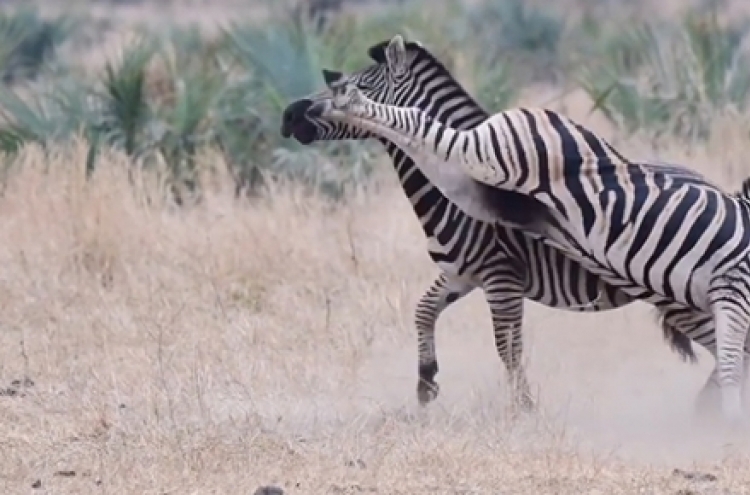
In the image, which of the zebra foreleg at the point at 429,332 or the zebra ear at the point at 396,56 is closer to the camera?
the zebra ear at the point at 396,56

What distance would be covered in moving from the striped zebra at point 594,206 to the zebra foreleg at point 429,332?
85cm

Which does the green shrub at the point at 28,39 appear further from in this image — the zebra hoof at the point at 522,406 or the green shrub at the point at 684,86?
the zebra hoof at the point at 522,406

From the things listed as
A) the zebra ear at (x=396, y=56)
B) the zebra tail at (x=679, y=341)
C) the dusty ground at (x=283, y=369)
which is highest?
the zebra ear at (x=396, y=56)

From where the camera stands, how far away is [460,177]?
6988mm

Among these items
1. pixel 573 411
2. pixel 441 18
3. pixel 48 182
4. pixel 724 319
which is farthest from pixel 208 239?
pixel 441 18

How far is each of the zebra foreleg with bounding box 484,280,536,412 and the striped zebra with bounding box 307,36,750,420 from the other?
1.35 feet

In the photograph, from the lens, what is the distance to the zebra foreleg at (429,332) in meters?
7.86

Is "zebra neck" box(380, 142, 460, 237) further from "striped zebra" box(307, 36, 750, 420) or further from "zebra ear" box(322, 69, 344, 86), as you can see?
"striped zebra" box(307, 36, 750, 420)

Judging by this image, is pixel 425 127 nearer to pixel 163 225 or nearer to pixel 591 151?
pixel 591 151

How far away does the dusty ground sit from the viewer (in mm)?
6324

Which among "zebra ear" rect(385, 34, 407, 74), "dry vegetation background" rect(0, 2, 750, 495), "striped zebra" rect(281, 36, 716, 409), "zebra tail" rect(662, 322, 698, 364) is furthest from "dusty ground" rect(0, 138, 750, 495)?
"zebra ear" rect(385, 34, 407, 74)

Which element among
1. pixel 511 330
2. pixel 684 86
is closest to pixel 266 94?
pixel 684 86

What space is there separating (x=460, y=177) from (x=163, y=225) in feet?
14.8

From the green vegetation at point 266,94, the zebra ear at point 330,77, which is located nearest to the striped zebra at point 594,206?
the zebra ear at point 330,77
